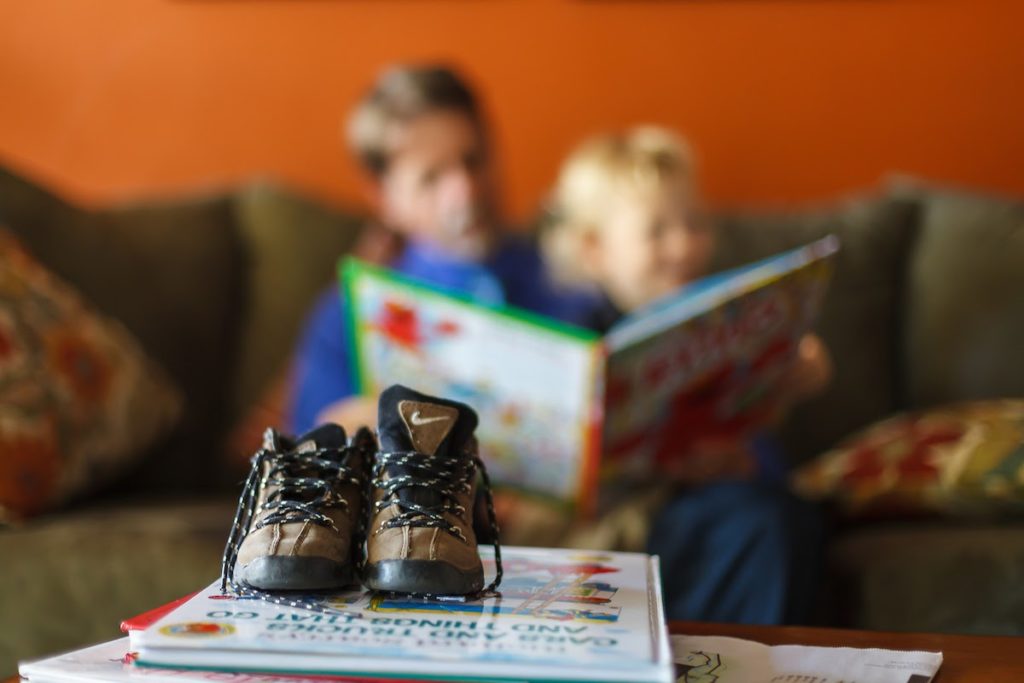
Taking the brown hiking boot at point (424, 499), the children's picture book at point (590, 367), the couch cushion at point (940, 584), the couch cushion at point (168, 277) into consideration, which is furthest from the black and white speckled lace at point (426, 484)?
the couch cushion at point (168, 277)

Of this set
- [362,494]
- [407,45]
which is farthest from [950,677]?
[407,45]

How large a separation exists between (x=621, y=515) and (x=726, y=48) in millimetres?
1145

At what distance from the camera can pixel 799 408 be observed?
1.80 m

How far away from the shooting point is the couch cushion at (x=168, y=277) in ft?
5.66

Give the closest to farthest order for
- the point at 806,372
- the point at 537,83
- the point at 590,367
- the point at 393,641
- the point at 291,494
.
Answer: the point at 393,641 < the point at 291,494 < the point at 590,367 < the point at 806,372 < the point at 537,83

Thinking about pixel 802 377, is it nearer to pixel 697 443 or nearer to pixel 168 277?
pixel 697 443

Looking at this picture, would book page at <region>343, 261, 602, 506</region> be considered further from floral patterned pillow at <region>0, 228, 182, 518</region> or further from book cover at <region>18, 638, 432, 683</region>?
book cover at <region>18, 638, 432, 683</region>

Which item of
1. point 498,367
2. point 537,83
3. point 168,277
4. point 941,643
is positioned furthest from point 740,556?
point 537,83

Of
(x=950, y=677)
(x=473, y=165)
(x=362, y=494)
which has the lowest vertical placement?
(x=950, y=677)

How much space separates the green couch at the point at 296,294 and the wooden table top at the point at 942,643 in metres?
0.59

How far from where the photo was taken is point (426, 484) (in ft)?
2.35

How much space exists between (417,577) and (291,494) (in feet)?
0.35

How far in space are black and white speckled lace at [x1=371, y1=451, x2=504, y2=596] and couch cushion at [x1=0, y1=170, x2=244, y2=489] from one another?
3.67 ft

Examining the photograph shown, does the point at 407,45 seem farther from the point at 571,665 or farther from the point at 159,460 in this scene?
the point at 571,665
